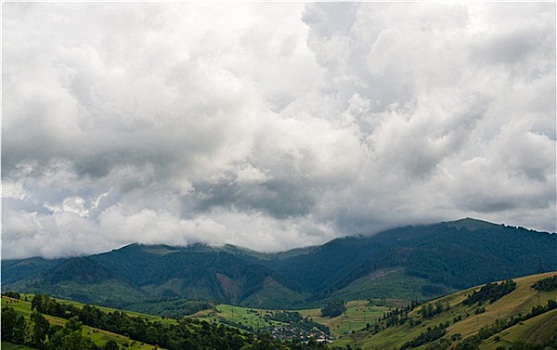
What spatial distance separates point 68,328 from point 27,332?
74.7 m

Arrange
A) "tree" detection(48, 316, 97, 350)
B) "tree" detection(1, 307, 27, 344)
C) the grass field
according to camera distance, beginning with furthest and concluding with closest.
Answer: "tree" detection(1, 307, 27, 344) → the grass field → "tree" detection(48, 316, 97, 350)

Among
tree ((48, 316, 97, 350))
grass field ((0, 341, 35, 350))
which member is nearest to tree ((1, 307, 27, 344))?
grass field ((0, 341, 35, 350))

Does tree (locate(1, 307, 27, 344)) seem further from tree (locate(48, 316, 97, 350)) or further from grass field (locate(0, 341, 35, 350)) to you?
tree (locate(48, 316, 97, 350))

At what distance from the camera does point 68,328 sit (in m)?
136

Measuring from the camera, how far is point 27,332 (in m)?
196

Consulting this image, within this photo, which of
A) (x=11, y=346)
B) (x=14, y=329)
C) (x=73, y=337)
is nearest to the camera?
(x=73, y=337)

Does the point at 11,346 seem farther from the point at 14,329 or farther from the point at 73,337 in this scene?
the point at 73,337

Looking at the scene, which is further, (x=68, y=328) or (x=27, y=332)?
(x=27, y=332)

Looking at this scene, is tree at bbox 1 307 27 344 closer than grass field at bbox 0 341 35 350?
No

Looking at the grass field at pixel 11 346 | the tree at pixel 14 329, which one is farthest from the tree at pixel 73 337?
the tree at pixel 14 329

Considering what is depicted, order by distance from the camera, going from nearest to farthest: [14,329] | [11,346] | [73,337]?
[73,337] < [11,346] < [14,329]

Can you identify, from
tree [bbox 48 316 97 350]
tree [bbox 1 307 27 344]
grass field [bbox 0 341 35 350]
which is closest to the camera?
tree [bbox 48 316 97 350]

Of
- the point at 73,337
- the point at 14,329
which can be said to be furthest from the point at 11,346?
the point at 73,337

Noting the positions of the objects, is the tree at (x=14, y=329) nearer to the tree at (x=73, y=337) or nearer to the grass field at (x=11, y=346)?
the grass field at (x=11, y=346)
